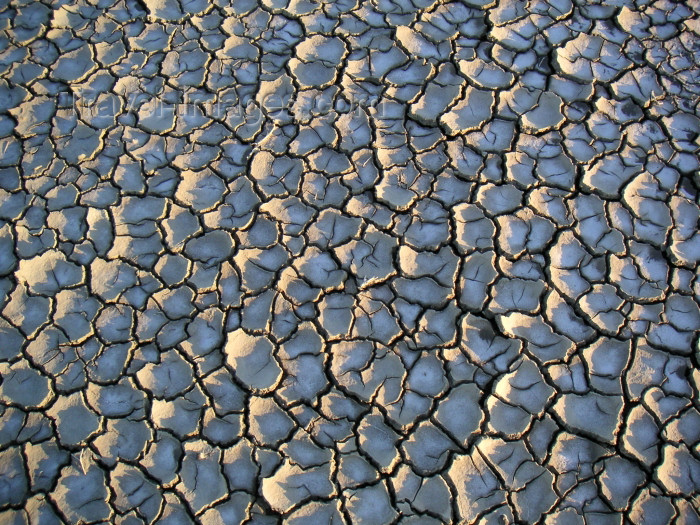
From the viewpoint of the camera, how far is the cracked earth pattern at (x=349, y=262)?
1.91 m

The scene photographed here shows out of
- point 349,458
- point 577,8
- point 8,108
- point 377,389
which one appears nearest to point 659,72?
point 577,8

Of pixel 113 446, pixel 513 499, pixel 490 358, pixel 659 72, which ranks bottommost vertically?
pixel 113 446

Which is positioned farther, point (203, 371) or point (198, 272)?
point (198, 272)

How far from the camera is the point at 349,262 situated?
2.29m

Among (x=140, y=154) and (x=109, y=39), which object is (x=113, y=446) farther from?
(x=109, y=39)

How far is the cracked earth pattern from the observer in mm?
1907

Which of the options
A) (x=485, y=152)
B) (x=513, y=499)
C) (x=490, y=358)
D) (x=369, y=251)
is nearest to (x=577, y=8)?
(x=485, y=152)

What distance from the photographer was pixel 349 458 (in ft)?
6.35

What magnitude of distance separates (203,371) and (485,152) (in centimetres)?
154

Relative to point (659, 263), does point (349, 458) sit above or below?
below

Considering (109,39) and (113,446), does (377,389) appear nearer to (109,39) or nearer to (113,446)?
(113,446)

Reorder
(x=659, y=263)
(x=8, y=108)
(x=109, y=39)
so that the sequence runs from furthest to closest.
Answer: (x=109, y=39), (x=8, y=108), (x=659, y=263)

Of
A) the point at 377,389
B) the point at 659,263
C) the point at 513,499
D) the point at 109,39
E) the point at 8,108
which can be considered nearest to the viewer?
the point at 513,499

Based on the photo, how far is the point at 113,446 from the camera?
195cm
